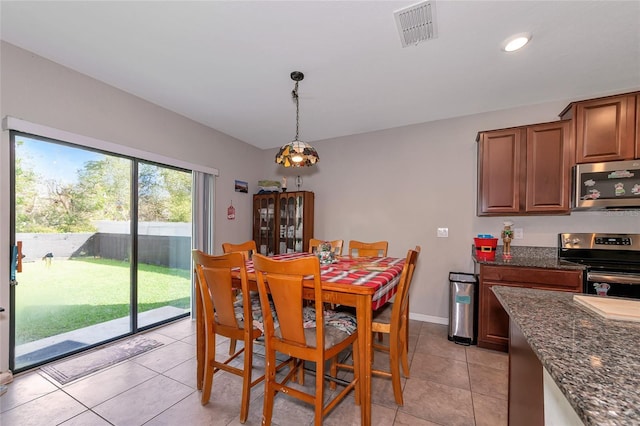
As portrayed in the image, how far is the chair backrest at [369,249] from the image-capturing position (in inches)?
122

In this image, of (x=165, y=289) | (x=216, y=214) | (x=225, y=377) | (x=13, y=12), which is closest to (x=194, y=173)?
(x=216, y=214)

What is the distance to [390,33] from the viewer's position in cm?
193

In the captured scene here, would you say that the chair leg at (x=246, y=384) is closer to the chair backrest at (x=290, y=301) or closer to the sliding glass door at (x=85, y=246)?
the chair backrest at (x=290, y=301)

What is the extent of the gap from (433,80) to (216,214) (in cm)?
321

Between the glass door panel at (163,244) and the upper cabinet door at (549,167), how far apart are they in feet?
13.5

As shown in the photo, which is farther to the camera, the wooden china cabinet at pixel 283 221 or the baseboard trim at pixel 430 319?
the wooden china cabinet at pixel 283 221

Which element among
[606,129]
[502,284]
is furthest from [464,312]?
[606,129]

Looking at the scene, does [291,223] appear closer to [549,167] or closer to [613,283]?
[549,167]

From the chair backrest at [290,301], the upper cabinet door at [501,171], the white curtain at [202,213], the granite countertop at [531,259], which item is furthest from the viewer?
the white curtain at [202,213]

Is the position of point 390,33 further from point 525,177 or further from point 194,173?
point 194,173

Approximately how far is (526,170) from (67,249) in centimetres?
466

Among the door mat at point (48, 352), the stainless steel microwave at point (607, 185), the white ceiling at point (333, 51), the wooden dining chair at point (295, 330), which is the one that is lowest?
the door mat at point (48, 352)

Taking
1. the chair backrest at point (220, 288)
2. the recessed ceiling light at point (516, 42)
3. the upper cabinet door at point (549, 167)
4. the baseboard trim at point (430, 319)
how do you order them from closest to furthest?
the chair backrest at point (220, 288)
the recessed ceiling light at point (516, 42)
the upper cabinet door at point (549, 167)
the baseboard trim at point (430, 319)

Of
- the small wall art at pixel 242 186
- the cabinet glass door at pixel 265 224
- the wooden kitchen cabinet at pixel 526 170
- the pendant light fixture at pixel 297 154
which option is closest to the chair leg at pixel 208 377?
the pendant light fixture at pixel 297 154
